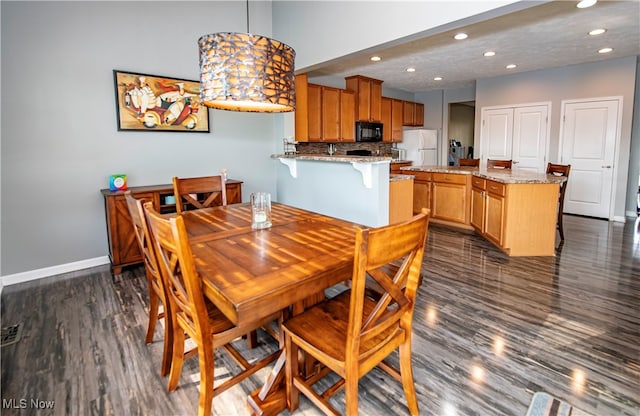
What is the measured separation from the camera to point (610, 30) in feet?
13.0

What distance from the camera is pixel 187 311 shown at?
1.48 metres

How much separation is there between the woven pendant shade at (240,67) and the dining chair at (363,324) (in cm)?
103

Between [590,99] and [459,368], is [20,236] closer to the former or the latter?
[459,368]

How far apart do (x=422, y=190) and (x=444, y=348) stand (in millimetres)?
3517

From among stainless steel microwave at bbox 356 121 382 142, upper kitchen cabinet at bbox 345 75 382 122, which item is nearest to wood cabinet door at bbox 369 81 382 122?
upper kitchen cabinet at bbox 345 75 382 122

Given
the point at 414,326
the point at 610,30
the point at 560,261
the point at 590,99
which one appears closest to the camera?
the point at 414,326

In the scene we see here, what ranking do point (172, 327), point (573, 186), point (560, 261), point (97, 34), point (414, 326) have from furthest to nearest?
point (573, 186) → point (560, 261) → point (97, 34) → point (414, 326) → point (172, 327)

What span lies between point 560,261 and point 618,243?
1.36 meters

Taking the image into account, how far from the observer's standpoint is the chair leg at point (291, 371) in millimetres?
1518

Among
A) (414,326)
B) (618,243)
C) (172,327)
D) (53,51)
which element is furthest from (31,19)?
(618,243)

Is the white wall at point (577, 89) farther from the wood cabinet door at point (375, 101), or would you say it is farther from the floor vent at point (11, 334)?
the floor vent at point (11, 334)

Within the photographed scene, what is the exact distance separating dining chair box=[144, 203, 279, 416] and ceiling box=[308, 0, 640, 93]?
2.76 meters

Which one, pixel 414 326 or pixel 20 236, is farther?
pixel 20 236

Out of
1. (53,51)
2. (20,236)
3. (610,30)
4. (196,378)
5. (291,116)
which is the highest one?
(610,30)
